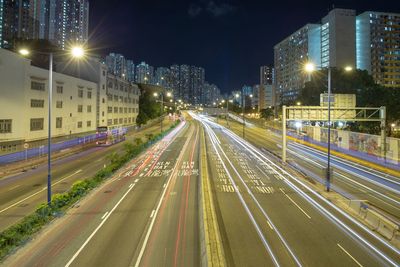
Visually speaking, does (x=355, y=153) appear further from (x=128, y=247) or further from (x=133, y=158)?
(x=128, y=247)

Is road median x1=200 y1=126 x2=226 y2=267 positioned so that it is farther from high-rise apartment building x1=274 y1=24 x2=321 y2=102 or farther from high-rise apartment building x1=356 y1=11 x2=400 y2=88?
high-rise apartment building x1=274 y1=24 x2=321 y2=102

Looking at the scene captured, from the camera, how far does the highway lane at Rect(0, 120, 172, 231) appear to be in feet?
70.5

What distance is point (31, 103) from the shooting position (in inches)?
1790

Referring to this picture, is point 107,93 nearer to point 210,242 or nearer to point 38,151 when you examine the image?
point 38,151

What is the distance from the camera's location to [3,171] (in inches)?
1350

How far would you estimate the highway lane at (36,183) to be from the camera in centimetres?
2150

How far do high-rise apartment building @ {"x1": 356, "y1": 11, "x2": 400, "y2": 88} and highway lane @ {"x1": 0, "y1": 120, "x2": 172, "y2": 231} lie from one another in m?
134

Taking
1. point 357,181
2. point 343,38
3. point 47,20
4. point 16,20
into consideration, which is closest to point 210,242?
point 357,181

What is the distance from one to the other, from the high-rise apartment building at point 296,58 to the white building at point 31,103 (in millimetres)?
127533

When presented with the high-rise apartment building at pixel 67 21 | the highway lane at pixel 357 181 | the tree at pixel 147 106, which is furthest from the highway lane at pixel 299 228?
the high-rise apartment building at pixel 67 21

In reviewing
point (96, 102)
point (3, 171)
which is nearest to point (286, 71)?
point (96, 102)

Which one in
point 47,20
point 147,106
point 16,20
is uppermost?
point 47,20

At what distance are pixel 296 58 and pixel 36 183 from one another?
550 ft

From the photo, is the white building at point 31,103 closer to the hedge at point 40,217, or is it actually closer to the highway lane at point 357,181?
the hedge at point 40,217
